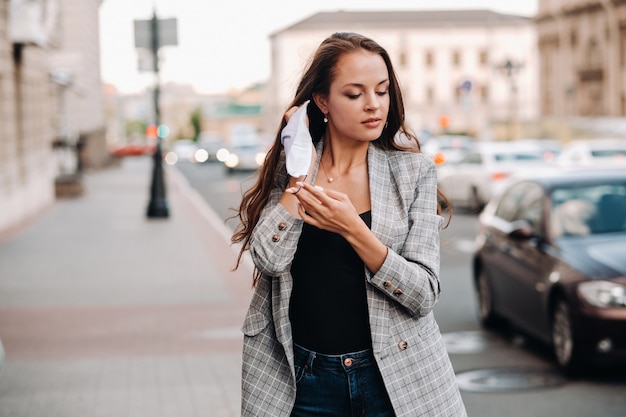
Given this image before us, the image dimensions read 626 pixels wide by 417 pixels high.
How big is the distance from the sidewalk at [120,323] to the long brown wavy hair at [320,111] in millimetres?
3711

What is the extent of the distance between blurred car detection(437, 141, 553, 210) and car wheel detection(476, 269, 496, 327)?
15.2 m

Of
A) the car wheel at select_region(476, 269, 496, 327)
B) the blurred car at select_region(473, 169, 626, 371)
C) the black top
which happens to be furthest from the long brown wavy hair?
the car wheel at select_region(476, 269, 496, 327)

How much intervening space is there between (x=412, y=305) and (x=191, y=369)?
5378 millimetres

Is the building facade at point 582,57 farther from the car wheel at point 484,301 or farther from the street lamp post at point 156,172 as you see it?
the car wheel at point 484,301

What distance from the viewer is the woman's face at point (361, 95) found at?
328cm

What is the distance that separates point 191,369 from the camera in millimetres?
8391

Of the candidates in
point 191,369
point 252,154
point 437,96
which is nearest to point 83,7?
point 252,154

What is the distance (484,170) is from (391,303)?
23.9 m

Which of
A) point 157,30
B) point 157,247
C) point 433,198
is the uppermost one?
point 157,30

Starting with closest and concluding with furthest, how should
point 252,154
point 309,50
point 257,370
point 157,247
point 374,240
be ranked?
1. point 374,240
2. point 257,370
3. point 309,50
4. point 157,247
5. point 252,154

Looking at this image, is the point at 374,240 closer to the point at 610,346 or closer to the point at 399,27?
the point at 610,346

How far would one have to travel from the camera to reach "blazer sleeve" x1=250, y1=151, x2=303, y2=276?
3.21 meters

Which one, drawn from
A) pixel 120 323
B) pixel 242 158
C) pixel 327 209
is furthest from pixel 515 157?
pixel 242 158

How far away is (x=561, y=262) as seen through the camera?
870 centimetres
